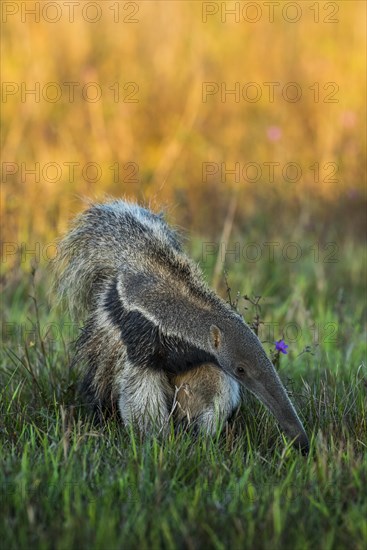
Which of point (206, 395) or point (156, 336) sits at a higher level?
point (156, 336)

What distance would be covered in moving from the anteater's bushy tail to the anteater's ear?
0.88m

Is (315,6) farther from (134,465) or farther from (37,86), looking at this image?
(134,465)

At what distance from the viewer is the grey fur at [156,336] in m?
4.47

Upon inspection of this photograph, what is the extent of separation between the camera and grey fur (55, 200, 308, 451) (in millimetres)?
4473

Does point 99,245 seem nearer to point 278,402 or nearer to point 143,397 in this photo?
point 143,397

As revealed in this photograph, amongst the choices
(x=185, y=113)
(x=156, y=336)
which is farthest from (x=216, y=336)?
(x=185, y=113)

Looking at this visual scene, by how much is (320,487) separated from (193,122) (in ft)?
25.2

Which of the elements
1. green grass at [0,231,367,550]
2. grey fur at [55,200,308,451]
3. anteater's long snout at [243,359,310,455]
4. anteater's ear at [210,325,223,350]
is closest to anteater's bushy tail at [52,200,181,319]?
grey fur at [55,200,308,451]

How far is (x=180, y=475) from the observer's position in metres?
4.07

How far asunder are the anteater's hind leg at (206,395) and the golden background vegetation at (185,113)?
377cm

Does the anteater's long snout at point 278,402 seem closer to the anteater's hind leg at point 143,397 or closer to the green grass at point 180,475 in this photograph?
the green grass at point 180,475

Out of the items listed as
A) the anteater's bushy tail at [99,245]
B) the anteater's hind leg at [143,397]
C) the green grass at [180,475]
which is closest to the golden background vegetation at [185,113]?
the anteater's bushy tail at [99,245]

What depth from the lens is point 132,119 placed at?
11023 millimetres

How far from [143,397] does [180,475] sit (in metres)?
0.85
